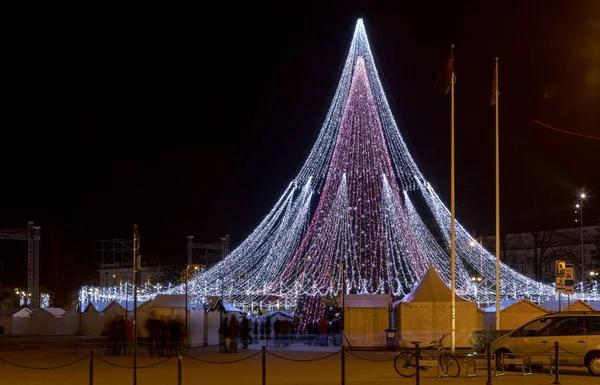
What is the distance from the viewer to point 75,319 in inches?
1869

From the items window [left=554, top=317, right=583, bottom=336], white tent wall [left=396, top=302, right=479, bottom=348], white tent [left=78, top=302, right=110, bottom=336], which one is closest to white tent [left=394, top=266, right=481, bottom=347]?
white tent wall [left=396, top=302, right=479, bottom=348]

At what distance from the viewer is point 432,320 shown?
30.2 meters

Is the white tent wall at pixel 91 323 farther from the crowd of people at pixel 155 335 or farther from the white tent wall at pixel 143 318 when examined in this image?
the crowd of people at pixel 155 335

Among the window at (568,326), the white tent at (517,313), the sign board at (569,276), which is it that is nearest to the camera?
the window at (568,326)

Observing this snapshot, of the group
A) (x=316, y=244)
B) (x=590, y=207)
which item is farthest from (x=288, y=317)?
(x=590, y=207)

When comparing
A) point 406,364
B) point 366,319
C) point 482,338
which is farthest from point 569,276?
point 366,319

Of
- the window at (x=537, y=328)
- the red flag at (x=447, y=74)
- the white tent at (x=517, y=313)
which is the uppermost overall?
the red flag at (x=447, y=74)

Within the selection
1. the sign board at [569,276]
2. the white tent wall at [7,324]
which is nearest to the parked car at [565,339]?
the sign board at [569,276]

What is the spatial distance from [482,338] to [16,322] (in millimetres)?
36397

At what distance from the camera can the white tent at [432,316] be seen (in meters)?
30.2

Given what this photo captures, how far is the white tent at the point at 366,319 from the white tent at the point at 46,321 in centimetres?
2368

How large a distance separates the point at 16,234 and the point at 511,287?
111ft

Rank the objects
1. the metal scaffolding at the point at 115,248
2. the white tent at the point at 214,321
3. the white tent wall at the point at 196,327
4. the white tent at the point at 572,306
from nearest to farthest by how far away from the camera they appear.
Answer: the white tent at the point at 572,306, the white tent wall at the point at 196,327, the white tent at the point at 214,321, the metal scaffolding at the point at 115,248

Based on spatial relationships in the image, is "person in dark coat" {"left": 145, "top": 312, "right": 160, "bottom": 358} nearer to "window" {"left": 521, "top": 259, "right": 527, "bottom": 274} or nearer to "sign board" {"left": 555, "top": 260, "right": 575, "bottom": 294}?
"sign board" {"left": 555, "top": 260, "right": 575, "bottom": 294}
